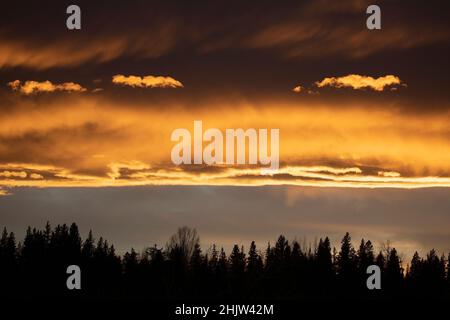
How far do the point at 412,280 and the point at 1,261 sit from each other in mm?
54016

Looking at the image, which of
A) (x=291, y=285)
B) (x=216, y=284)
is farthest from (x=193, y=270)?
(x=291, y=285)

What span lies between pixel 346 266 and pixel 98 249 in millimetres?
32011

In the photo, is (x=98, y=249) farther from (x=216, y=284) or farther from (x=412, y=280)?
(x=412, y=280)
